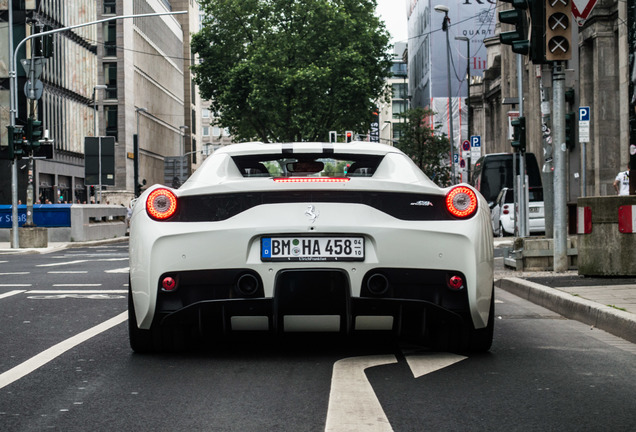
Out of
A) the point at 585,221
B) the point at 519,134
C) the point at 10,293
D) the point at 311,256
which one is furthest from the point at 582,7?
the point at 311,256

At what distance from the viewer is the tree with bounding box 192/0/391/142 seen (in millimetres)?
56438

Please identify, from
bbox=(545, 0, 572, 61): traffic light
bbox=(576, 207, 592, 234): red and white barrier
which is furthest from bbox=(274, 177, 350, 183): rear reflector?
bbox=(545, 0, 572, 61): traffic light

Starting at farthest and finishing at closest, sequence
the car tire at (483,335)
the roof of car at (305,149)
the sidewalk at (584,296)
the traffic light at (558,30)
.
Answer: the traffic light at (558,30), the sidewalk at (584,296), the roof of car at (305,149), the car tire at (483,335)

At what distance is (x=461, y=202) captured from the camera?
5.70 m

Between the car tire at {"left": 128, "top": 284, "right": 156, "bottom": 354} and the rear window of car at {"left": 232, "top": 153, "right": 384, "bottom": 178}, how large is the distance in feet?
3.60

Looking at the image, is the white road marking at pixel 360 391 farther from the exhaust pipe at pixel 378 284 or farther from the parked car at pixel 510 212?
the parked car at pixel 510 212

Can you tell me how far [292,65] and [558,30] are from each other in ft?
150

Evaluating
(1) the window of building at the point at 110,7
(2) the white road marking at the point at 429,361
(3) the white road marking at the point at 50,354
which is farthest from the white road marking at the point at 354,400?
(1) the window of building at the point at 110,7

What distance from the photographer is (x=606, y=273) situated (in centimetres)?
1129

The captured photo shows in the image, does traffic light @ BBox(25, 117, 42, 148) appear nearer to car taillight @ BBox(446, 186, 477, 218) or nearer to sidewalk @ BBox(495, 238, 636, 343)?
sidewalk @ BBox(495, 238, 636, 343)

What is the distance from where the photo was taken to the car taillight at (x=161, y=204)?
5.68 meters

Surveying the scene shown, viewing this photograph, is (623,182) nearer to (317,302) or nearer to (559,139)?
(559,139)

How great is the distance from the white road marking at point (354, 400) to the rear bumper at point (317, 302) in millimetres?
221

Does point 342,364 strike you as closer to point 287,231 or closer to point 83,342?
point 287,231
